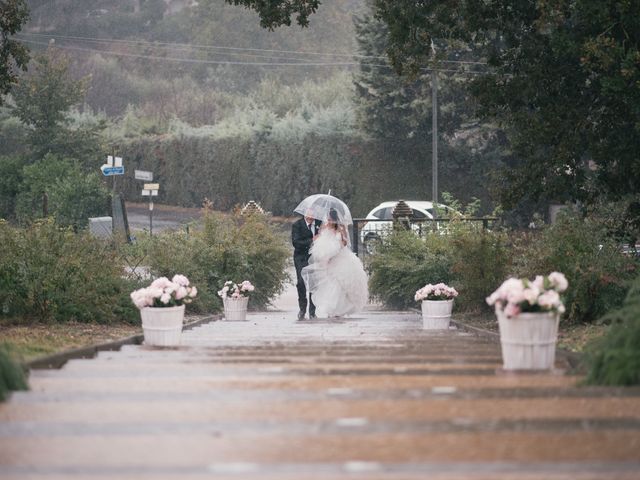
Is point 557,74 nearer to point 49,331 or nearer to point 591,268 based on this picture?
point 591,268

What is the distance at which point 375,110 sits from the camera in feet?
164

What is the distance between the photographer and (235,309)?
20.7 m

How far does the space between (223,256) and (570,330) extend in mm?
10417

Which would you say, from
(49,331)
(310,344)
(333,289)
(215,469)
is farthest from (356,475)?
(333,289)

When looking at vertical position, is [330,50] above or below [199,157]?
above

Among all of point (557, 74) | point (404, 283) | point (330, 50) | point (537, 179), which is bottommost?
point (404, 283)

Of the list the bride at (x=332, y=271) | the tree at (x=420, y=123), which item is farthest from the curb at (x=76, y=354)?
the tree at (x=420, y=123)

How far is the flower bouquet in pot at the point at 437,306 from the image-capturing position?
57.0 feet

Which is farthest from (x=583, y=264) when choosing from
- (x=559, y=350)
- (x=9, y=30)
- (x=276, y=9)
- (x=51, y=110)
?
(x=51, y=110)

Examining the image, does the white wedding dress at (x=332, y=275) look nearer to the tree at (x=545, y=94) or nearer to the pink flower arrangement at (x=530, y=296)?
the tree at (x=545, y=94)

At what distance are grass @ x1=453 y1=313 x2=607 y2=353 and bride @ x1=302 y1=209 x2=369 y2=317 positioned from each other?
259cm

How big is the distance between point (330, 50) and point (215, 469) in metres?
78.4

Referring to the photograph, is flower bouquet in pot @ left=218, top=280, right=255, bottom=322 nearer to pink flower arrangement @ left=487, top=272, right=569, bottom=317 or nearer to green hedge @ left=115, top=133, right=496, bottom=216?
pink flower arrangement @ left=487, top=272, right=569, bottom=317

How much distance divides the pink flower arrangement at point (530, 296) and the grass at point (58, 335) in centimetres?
410
